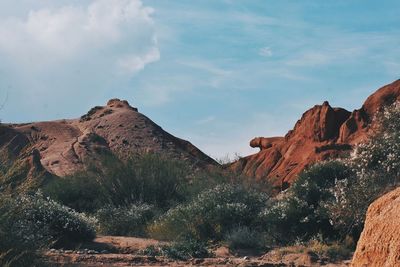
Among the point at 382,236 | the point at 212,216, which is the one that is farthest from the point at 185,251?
the point at 382,236

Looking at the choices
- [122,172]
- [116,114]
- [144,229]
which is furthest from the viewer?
[116,114]

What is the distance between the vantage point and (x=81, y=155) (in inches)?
2621

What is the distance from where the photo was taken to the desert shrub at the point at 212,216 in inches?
1142

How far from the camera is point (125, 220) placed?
33094mm

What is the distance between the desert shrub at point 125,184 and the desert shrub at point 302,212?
28.5ft

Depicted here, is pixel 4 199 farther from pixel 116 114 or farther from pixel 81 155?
pixel 116 114

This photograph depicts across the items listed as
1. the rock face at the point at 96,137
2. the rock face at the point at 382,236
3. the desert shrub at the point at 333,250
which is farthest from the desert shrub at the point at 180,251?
the rock face at the point at 96,137

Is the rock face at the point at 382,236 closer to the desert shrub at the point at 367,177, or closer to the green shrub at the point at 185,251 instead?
the green shrub at the point at 185,251

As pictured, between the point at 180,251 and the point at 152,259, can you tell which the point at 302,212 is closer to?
the point at 180,251

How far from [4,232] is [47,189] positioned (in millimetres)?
24806

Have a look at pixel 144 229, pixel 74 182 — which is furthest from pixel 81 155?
pixel 144 229

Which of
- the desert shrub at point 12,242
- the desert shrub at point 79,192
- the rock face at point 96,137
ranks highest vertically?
the rock face at point 96,137

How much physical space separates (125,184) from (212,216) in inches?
439

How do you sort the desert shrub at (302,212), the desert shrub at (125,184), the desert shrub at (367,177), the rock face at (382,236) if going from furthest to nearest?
the desert shrub at (125,184), the desert shrub at (302,212), the desert shrub at (367,177), the rock face at (382,236)
